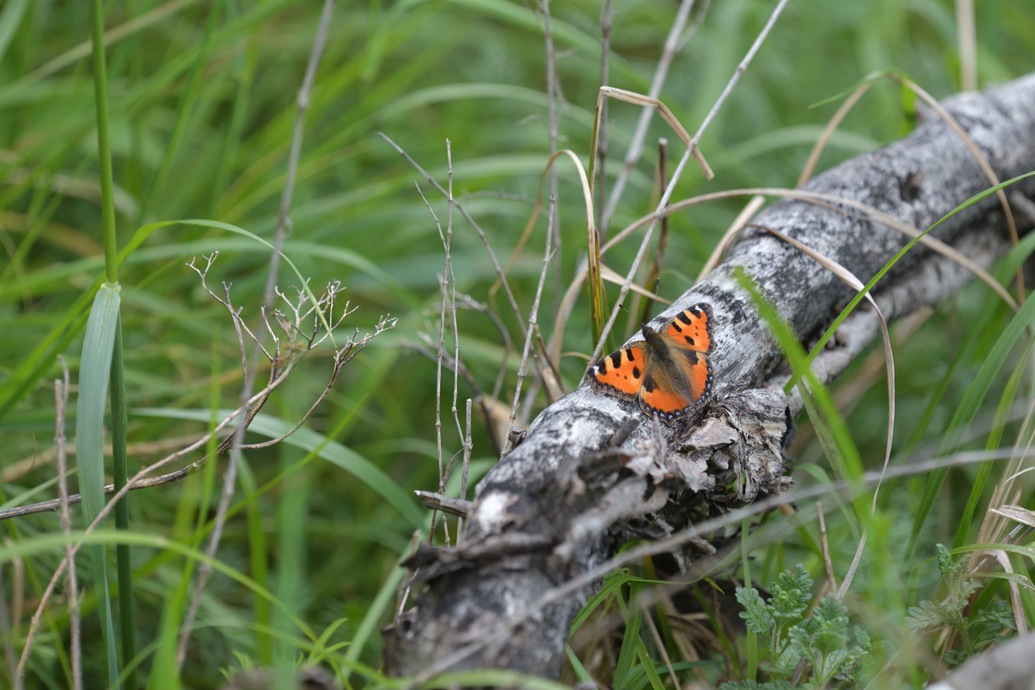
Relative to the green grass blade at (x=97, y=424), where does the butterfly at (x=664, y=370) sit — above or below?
above

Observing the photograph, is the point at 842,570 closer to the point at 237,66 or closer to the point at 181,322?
the point at 181,322

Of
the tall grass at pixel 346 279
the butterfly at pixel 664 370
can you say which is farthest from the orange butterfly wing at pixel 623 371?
the tall grass at pixel 346 279

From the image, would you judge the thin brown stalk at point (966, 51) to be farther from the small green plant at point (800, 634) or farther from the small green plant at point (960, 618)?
the small green plant at point (800, 634)

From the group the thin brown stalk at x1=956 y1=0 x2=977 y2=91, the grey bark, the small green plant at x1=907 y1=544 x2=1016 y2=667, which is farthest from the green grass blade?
the thin brown stalk at x1=956 y1=0 x2=977 y2=91

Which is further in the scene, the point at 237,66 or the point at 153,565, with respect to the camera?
the point at 237,66

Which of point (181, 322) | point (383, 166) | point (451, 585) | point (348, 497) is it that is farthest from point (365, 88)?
point (451, 585)

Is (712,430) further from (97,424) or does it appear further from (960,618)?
(97,424)
